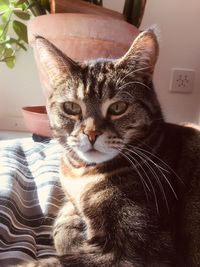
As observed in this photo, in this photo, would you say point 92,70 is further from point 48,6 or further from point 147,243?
point 48,6

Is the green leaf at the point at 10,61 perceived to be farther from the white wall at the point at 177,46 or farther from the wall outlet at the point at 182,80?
the wall outlet at the point at 182,80

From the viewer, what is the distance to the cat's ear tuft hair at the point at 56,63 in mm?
937

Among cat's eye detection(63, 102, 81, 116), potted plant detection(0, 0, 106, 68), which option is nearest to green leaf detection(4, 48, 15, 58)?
potted plant detection(0, 0, 106, 68)

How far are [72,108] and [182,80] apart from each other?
1.20m

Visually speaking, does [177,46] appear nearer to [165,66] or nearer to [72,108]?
[165,66]

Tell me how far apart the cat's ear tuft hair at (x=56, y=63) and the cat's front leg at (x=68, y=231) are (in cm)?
32

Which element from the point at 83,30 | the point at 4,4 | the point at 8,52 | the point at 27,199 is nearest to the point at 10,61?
the point at 8,52

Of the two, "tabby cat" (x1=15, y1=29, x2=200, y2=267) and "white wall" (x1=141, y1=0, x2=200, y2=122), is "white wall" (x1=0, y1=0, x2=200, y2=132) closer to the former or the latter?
"white wall" (x1=141, y1=0, x2=200, y2=122)

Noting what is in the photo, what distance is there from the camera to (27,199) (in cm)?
110

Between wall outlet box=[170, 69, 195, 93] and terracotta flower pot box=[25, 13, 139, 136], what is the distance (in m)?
0.52

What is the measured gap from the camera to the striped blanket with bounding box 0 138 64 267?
0.86m

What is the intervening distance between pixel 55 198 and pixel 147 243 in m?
0.39

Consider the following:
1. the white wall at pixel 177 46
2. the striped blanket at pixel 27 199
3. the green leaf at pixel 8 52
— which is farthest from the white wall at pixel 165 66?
the striped blanket at pixel 27 199

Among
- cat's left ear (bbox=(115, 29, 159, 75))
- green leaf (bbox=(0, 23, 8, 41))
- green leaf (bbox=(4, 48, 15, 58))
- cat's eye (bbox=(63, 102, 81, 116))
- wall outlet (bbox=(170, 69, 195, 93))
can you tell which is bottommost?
wall outlet (bbox=(170, 69, 195, 93))
